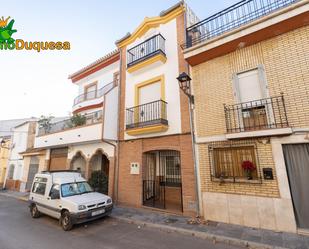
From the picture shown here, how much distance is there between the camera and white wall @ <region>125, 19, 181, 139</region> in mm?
7781

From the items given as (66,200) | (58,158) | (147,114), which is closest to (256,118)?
(147,114)

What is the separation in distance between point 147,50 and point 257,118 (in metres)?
Answer: 6.43

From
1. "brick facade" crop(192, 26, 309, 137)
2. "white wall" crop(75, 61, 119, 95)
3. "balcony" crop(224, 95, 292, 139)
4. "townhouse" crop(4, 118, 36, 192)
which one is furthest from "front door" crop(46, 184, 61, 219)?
"townhouse" crop(4, 118, 36, 192)

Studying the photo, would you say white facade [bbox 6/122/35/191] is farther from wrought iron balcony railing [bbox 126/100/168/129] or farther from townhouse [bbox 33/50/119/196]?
wrought iron balcony railing [bbox 126/100/168/129]

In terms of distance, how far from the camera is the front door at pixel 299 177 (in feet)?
15.9

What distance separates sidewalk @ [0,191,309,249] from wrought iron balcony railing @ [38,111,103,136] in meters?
6.86

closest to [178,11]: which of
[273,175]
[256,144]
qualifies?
[256,144]

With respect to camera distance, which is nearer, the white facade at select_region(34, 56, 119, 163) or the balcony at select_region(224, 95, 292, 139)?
the balcony at select_region(224, 95, 292, 139)

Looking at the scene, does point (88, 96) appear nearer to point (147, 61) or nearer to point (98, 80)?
point (98, 80)

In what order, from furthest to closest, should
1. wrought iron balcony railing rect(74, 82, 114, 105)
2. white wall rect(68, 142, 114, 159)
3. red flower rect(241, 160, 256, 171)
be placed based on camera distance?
wrought iron balcony railing rect(74, 82, 114, 105) < white wall rect(68, 142, 114, 159) < red flower rect(241, 160, 256, 171)

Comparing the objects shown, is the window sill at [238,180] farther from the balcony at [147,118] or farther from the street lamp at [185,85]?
the street lamp at [185,85]

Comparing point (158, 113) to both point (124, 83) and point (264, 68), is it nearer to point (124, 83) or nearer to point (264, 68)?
point (124, 83)

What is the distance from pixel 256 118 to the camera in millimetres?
5863

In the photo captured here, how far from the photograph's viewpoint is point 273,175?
524 cm
